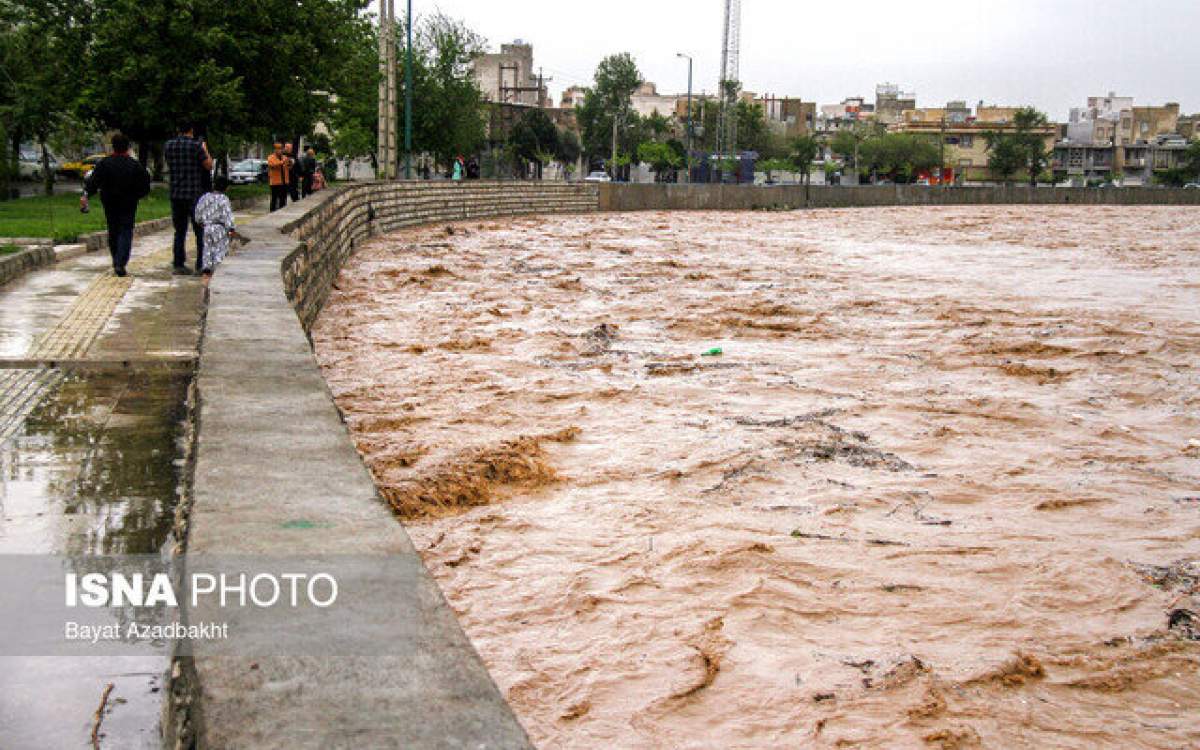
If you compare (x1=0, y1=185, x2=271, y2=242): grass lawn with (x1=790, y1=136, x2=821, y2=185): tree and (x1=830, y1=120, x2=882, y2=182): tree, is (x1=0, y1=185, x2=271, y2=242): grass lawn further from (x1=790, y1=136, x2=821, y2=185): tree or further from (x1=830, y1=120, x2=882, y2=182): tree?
(x1=830, y1=120, x2=882, y2=182): tree

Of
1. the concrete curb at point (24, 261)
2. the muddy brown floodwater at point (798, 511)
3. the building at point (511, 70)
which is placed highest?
the building at point (511, 70)

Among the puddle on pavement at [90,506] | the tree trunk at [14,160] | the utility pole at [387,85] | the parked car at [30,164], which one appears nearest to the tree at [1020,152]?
the parked car at [30,164]

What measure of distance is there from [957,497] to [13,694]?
553 cm

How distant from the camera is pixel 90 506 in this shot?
17.2 ft

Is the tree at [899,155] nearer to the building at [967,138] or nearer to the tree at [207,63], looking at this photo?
the building at [967,138]

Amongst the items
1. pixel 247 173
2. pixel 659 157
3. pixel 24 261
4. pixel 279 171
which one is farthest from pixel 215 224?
pixel 659 157

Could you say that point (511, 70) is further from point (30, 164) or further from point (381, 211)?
point (381, 211)

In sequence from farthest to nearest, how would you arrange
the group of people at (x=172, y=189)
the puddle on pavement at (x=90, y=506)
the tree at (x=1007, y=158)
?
the tree at (x=1007, y=158)
the group of people at (x=172, y=189)
the puddle on pavement at (x=90, y=506)


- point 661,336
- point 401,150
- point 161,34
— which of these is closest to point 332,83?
point 161,34

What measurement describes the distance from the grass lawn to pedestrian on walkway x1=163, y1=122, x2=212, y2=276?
3810 mm

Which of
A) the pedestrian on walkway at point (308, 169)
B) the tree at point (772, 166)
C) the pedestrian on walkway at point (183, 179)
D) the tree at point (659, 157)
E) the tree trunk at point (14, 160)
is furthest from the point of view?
the tree at point (772, 166)

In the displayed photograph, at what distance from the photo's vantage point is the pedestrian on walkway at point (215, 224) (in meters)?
12.6

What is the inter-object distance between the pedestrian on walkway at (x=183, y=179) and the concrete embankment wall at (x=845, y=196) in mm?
36675

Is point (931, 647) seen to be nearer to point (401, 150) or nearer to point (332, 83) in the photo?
point (332, 83)
